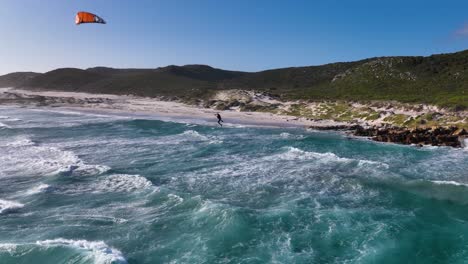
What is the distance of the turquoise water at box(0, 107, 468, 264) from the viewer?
15.3 meters

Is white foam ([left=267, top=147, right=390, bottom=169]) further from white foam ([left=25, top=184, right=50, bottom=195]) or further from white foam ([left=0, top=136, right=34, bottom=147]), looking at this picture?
white foam ([left=0, top=136, right=34, bottom=147])

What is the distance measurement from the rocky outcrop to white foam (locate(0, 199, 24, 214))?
30.8m

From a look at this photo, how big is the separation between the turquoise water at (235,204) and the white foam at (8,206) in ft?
0.14

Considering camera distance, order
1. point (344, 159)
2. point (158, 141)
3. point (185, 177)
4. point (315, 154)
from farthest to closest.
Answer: point (158, 141), point (315, 154), point (344, 159), point (185, 177)

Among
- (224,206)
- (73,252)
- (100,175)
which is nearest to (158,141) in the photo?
(100,175)

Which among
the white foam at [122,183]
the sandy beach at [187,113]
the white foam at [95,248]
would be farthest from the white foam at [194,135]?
the white foam at [95,248]

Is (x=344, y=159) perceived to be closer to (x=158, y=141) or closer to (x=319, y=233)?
(x=319, y=233)

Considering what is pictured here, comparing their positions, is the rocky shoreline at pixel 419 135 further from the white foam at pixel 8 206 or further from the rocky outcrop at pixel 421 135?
the white foam at pixel 8 206

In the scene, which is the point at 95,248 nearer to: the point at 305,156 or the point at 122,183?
the point at 122,183

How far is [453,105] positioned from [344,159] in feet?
81.5

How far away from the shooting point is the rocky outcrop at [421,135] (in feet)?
117

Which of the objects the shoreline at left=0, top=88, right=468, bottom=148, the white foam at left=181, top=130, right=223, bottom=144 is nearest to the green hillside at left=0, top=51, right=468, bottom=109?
the shoreline at left=0, top=88, right=468, bottom=148

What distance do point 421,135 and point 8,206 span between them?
1340 inches

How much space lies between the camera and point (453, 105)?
4700 cm
